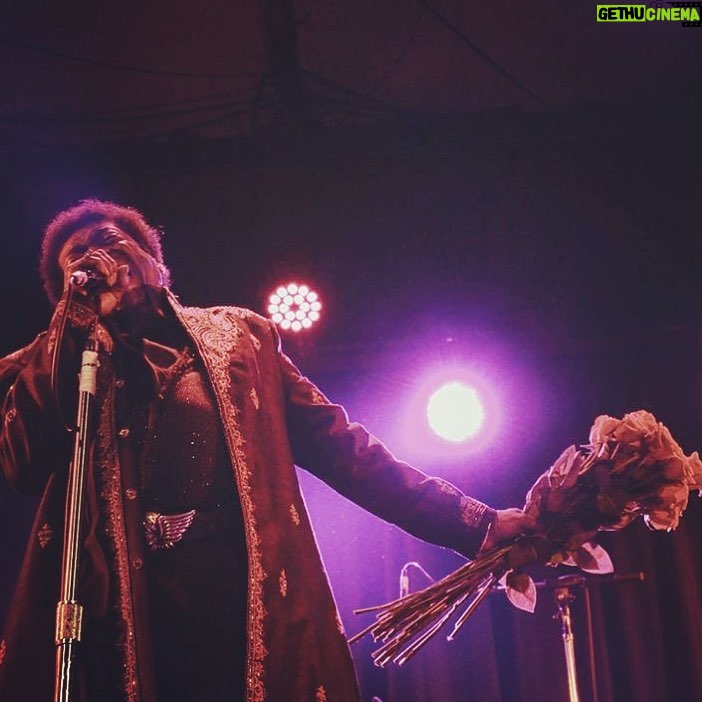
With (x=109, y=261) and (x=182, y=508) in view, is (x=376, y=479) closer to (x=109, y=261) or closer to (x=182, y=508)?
(x=182, y=508)

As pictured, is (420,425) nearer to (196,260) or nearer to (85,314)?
(196,260)

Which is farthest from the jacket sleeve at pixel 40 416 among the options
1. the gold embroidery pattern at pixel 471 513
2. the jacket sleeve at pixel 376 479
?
the gold embroidery pattern at pixel 471 513

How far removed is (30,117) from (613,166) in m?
3.14

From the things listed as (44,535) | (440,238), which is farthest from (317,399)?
(440,238)

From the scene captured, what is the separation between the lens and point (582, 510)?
5.99ft

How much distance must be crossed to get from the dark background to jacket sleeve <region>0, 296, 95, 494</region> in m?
2.79

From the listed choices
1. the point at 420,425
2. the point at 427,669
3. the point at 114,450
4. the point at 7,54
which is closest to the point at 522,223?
the point at 420,425

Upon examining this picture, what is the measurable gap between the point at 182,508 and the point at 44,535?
275mm

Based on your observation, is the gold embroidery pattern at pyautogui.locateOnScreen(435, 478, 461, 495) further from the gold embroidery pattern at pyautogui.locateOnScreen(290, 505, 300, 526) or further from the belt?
the belt

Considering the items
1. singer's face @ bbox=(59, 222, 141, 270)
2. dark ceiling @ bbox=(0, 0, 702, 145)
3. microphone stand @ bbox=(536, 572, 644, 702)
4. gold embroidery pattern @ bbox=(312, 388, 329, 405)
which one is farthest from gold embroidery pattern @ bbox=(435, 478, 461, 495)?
dark ceiling @ bbox=(0, 0, 702, 145)

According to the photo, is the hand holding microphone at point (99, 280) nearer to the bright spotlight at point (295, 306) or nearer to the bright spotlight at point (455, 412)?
the bright spotlight at point (295, 306)

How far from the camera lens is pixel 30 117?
445 cm

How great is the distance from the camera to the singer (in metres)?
1.56

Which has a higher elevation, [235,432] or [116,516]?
[235,432]
